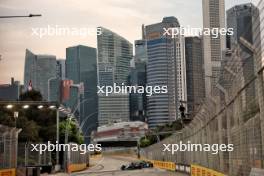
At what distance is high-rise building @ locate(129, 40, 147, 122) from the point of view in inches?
6320

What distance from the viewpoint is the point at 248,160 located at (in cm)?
1209

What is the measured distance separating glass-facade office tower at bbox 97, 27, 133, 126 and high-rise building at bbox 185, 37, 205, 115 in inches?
963

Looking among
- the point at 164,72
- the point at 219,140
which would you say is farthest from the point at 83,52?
the point at 219,140

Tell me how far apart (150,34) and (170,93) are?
54657 millimetres

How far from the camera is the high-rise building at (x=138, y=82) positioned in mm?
160538

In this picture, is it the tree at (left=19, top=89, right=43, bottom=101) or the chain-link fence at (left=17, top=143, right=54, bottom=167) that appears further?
the tree at (left=19, top=89, right=43, bottom=101)

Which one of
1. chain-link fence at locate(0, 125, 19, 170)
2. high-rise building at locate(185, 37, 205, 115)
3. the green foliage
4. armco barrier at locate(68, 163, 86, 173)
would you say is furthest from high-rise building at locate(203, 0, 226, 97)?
chain-link fence at locate(0, 125, 19, 170)

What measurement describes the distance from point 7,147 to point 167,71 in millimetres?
87675

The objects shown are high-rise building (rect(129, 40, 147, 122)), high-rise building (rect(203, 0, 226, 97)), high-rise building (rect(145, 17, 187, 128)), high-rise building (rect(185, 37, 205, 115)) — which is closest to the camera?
high-rise building (rect(203, 0, 226, 97))

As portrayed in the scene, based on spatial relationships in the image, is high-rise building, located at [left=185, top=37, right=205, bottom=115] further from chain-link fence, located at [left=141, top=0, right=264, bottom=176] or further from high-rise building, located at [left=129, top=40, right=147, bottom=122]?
chain-link fence, located at [left=141, top=0, right=264, bottom=176]

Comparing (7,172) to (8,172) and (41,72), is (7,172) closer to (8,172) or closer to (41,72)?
(8,172)

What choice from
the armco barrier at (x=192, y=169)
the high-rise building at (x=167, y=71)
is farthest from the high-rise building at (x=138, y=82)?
the armco barrier at (x=192, y=169)

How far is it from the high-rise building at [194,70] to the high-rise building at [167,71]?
1.51 metres

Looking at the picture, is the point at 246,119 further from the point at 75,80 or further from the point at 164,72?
the point at 75,80
